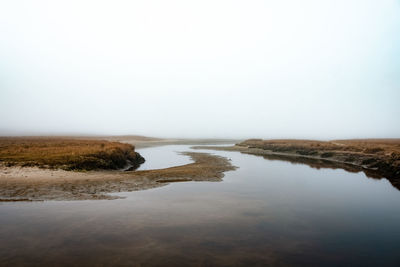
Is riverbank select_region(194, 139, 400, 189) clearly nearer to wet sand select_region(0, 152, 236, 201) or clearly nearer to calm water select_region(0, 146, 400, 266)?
calm water select_region(0, 146, 400, 266)

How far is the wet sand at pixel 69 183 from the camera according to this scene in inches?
604

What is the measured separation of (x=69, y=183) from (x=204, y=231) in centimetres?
1267

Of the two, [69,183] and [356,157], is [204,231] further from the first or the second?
[356,157]

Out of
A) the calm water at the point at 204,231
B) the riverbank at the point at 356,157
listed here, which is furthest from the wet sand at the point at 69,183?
the riverbank at the point at 356,157

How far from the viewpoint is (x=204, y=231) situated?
35.2 feet

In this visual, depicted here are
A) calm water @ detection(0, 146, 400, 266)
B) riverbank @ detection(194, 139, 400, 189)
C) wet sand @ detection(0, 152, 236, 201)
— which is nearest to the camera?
calm water @ detection(0, 146, 400, 266)

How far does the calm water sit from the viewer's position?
328 inches

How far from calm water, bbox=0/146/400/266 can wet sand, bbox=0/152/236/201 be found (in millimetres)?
1512

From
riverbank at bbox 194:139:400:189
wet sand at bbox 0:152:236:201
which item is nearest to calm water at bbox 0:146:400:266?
wet sand at bbox 0:152:236:201

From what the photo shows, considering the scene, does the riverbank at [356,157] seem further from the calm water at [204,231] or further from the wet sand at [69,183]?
the wet sand at [69,183]

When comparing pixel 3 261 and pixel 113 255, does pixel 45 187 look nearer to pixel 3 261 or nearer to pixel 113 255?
pixel 3 261

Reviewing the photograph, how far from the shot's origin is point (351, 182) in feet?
77.2

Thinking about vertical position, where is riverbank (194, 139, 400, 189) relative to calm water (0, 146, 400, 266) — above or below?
above

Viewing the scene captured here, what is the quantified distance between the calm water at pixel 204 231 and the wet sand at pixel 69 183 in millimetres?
1512
